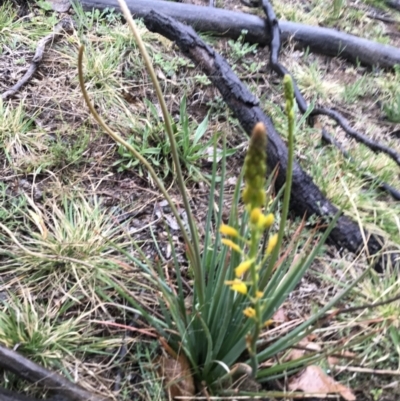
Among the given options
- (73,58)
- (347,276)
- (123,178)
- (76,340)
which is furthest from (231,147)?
(76,340)

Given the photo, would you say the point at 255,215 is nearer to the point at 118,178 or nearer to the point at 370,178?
the point at 118,178

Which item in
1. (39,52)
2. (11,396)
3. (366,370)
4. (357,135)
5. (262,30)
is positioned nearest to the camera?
(11,396)

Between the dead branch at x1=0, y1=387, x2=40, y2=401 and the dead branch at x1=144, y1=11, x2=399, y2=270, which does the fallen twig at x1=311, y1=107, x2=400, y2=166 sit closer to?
the dead branch at x1=144, y1=11, x2=399, y2=270

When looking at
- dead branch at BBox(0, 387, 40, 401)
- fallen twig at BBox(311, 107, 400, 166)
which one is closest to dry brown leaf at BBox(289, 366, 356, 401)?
dead branch at BBox(0, 387, 40, 401)

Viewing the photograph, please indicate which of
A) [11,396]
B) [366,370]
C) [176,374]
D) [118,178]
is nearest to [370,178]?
[366,370]

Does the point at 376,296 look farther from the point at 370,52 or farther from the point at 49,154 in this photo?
the point at 370,52

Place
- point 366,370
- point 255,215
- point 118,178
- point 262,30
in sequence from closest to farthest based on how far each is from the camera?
point 255,215
point 366,370
point 118,178
point 262,30

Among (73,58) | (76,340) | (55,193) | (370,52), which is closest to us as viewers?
(76,340)
